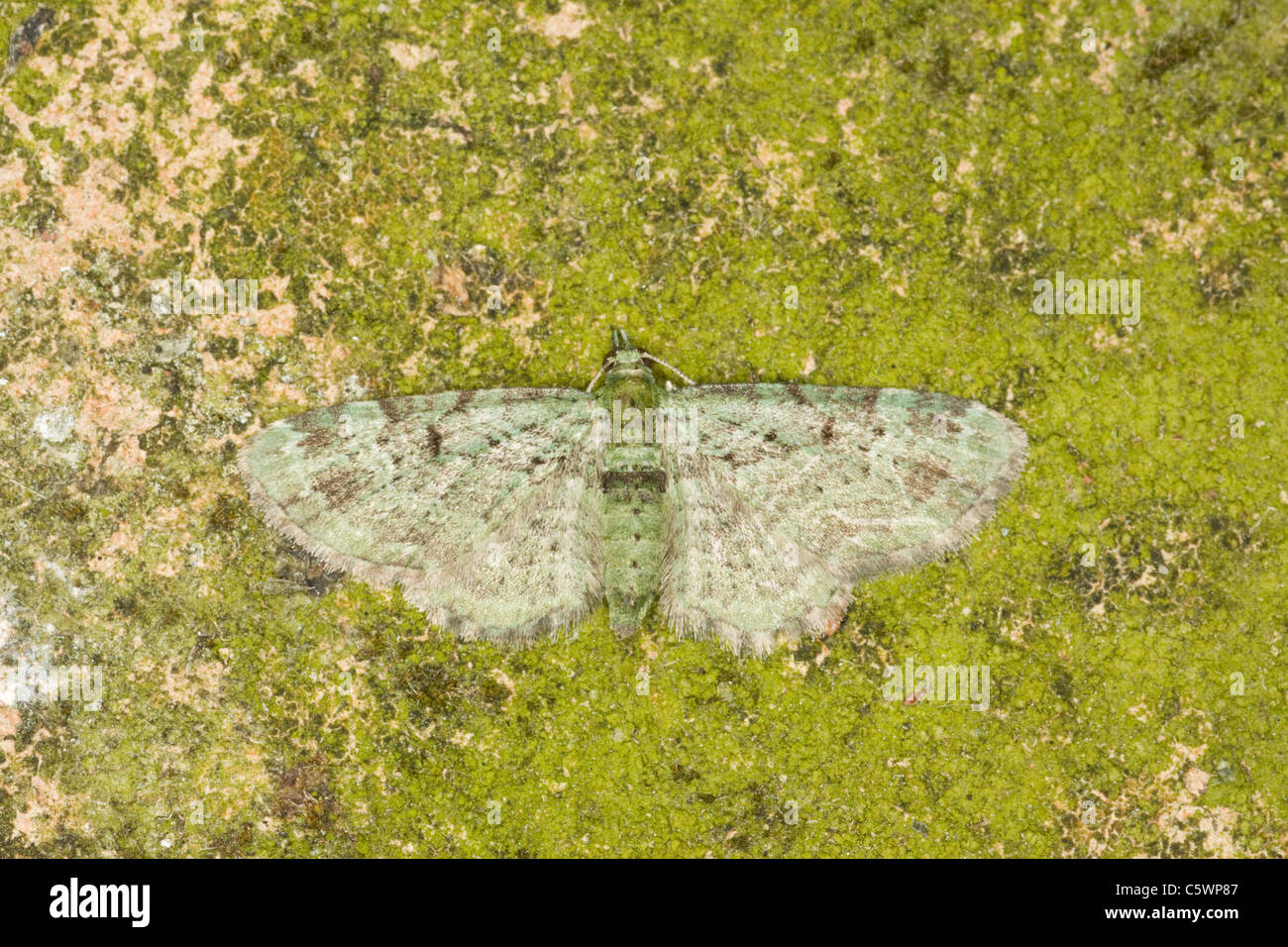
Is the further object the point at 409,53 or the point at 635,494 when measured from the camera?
the point at 409,53

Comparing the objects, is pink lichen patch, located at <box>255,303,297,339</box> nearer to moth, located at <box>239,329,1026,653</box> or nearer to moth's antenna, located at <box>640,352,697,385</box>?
moth, located at <box>239,329,1026,653</box>

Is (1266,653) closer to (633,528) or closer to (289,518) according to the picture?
(633,528)

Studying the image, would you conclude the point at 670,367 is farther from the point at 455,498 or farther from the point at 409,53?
the point at 409,53

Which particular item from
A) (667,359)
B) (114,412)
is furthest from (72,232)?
(667,359)

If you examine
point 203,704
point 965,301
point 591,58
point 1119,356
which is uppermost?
point 591,58

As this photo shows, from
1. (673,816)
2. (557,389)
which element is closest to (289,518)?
(557,389)

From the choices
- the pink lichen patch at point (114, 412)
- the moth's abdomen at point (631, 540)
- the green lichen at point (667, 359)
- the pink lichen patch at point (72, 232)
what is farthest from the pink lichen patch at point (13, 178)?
the moth's abdomen at point (631, 540)

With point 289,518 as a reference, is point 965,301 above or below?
above
